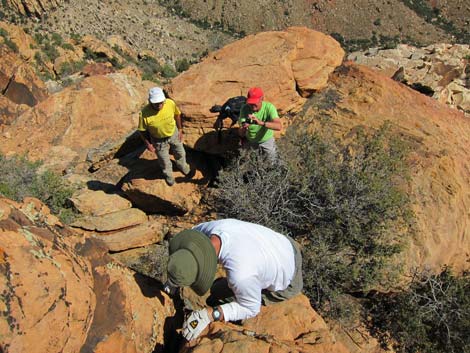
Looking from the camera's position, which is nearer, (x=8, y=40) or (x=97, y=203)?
(x=97, y=203)

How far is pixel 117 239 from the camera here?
4.73 meters

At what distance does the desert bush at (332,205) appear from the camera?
4055 mm

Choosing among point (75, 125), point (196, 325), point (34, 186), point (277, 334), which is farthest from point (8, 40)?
point (277, 334)

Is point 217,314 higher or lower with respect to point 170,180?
higher

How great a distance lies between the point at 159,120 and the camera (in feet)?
15.7

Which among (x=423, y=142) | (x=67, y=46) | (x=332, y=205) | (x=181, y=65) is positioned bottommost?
(x=181, y=65)

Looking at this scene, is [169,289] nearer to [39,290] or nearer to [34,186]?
[39,290]

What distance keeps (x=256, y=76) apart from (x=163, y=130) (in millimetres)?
1980

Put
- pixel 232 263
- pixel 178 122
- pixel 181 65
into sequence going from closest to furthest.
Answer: pixel 232 263, pixel 178 122, pixel 181 65

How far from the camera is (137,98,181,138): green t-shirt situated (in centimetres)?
479

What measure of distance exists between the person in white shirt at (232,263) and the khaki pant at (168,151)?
2.47m

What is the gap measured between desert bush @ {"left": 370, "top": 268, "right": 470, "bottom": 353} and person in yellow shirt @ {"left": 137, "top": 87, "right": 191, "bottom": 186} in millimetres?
3322

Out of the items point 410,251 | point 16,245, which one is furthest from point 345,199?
point 16,245

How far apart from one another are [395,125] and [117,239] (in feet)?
15.8
